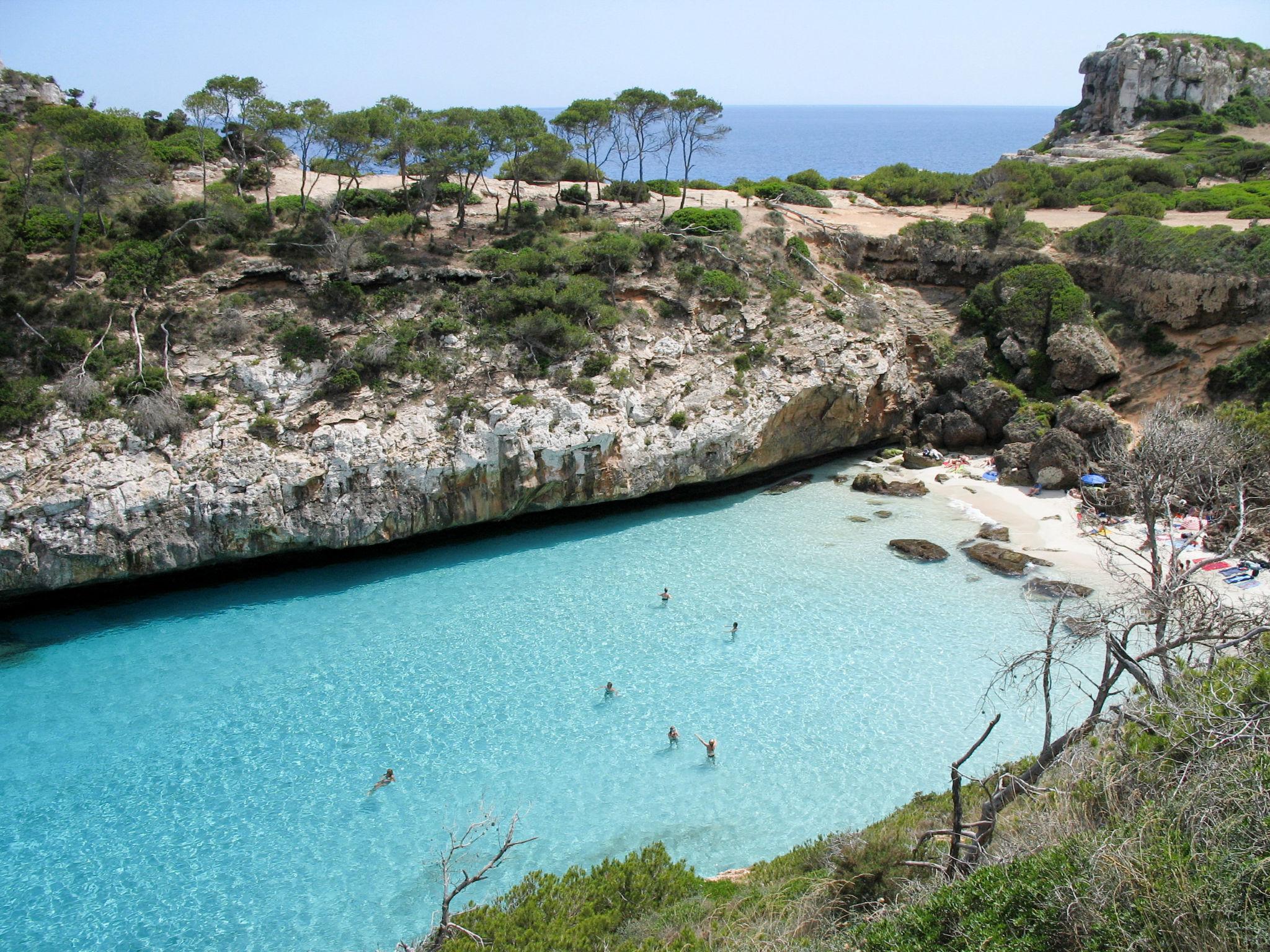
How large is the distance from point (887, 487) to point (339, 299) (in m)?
19.5

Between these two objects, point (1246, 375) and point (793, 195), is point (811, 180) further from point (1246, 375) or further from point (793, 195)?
point (1246, 375)

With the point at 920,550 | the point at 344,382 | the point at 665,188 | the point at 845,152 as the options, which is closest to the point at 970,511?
the point at 920,550

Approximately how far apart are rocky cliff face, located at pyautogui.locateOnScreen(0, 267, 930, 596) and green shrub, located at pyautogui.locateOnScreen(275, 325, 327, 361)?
1.77ft

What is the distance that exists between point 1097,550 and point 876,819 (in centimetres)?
1319

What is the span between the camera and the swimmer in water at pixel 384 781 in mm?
14445

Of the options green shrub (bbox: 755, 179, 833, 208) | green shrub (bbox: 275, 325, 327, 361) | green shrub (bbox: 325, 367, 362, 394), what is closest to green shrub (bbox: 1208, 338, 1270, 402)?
green shrub (bbox: 755, 179, 833, 208)

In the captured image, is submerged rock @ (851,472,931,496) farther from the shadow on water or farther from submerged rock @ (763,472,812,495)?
the shadow on water

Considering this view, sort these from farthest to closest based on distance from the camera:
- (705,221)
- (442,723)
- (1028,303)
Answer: (705,221), (1028,303), (442,723)

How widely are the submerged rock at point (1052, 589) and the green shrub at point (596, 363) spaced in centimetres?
1399

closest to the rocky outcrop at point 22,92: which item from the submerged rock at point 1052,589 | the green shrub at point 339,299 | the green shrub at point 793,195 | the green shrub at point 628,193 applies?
the green shrub at point 339,299

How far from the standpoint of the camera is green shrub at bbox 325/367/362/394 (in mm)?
22938

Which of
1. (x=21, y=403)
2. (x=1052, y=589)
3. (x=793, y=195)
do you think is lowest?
(x=1052, y=589)

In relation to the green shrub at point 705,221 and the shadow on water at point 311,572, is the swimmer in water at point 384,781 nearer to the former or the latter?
the shadow on water at point 311,572

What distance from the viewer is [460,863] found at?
43.0 ft
